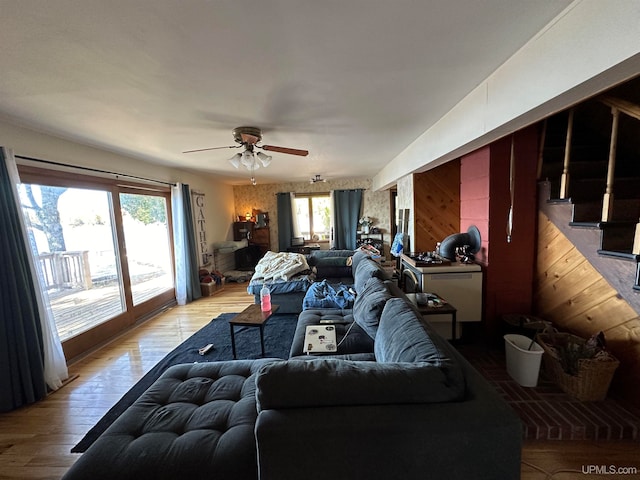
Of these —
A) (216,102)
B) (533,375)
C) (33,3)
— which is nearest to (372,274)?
(533,375)

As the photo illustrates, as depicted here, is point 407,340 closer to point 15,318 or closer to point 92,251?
point 15,318

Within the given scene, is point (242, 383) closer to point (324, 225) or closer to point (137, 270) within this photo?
point (137, 270)

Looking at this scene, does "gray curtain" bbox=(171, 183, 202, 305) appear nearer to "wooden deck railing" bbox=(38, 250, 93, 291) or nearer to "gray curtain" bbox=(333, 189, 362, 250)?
"wooden deck railing" bbox=(38, 250, 93, 291)

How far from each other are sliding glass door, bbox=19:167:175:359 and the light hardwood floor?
372mm

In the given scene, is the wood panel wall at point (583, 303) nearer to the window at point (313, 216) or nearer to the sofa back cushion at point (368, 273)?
the sofa back cushion at point (368, 273)

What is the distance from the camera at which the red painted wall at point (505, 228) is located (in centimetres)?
243

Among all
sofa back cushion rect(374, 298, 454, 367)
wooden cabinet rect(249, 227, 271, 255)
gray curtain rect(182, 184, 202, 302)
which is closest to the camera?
sofa back cushion rect(374, 298, 454, 367)

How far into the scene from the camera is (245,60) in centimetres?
143

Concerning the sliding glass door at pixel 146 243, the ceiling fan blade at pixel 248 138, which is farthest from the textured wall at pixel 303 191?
the ceiling fan blade at pixel 248 138

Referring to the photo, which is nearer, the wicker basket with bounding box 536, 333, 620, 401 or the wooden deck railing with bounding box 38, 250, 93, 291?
the wicker basket with bounding box 536, 333, 620, 401

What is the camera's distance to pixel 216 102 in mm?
1933

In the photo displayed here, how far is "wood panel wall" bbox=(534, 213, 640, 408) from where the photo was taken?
1.76m

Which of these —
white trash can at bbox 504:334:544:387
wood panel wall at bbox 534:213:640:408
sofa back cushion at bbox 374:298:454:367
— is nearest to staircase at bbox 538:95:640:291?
wood panel wall at bbox 534:213:640:408

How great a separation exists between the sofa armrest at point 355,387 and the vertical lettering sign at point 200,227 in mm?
4524
